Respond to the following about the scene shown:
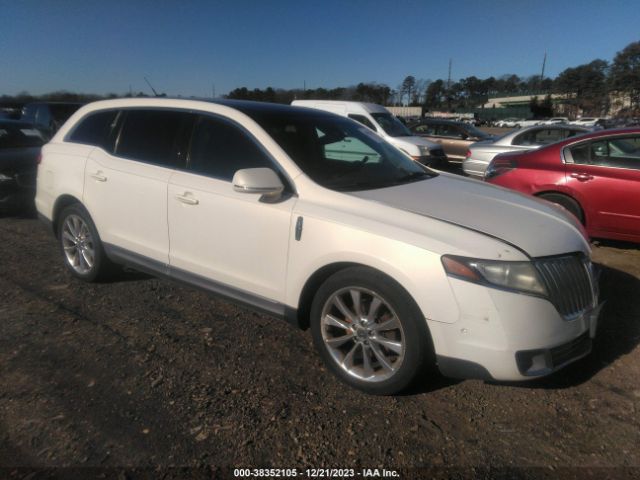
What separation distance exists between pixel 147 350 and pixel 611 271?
4.62 meters

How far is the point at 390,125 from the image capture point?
1304 centimetres

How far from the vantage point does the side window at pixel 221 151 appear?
11.4 ft

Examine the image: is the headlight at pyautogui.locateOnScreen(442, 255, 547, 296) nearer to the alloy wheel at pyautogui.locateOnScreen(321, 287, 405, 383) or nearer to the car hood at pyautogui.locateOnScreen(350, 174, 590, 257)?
the car hood at pyautogui.locateOnScreen(350, 174, 590, 257)

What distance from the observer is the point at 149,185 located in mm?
3893

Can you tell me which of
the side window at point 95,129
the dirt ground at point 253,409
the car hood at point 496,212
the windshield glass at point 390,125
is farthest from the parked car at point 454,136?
the side window at point 95,129

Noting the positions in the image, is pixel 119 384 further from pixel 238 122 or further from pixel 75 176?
pixel 75 176

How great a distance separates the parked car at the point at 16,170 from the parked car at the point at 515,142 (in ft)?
26.8

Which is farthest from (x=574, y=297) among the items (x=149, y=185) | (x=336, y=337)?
(x=149, y=185)

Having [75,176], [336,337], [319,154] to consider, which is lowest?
[336,337]

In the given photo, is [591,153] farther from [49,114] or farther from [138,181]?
[49,114]

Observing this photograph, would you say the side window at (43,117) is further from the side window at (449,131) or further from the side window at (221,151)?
the side window at (449,131)

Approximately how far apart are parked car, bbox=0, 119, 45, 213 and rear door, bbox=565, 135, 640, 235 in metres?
7.62

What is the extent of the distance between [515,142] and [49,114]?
1112 centimetres

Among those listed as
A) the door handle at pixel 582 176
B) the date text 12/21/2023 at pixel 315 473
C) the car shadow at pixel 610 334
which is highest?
the door handle at pixel 582 176
